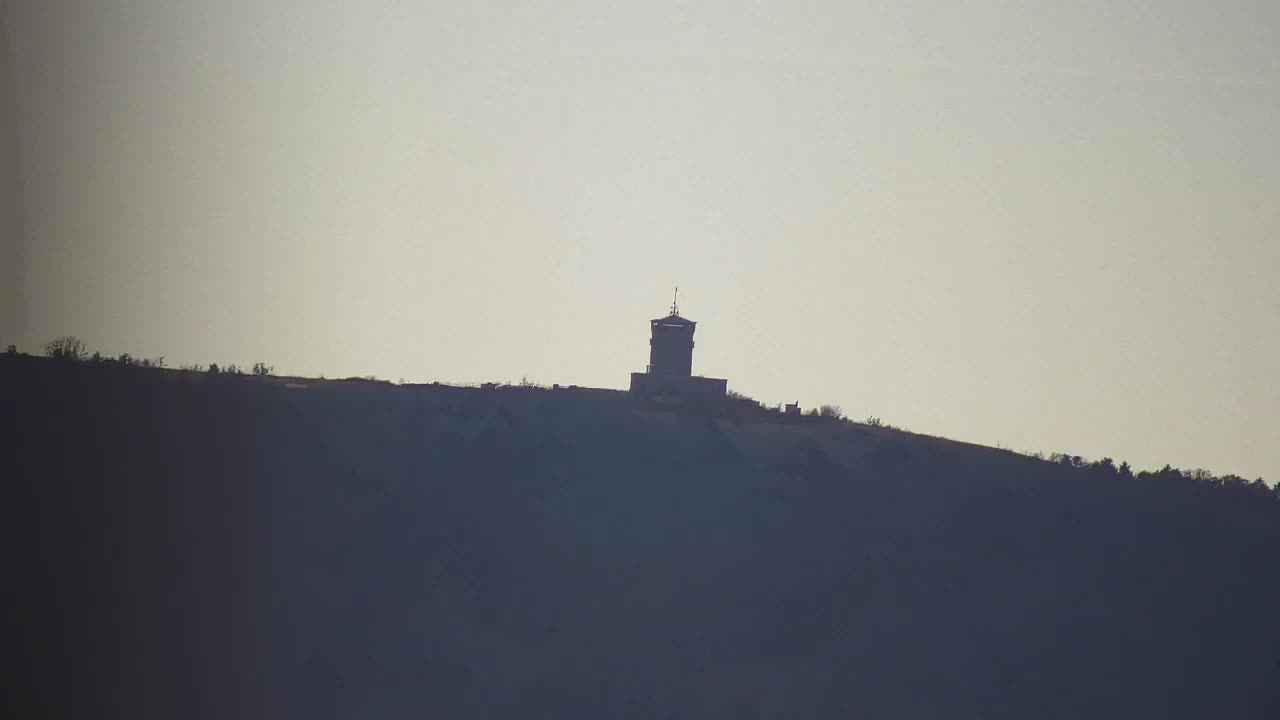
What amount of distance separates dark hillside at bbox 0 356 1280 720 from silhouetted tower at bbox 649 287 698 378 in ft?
7.74

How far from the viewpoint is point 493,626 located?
7356 cm

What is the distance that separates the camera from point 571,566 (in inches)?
3054

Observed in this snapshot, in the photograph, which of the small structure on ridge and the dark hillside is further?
the small structure on ridge

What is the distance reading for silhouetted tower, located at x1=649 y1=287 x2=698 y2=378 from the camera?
291 ft

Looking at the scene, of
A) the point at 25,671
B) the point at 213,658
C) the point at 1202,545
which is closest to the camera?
the point at 25,671

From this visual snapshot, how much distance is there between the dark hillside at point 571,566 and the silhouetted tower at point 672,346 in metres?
2.36

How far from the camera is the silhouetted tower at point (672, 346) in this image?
8862 centimetres

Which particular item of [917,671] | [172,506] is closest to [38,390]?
[172,506]

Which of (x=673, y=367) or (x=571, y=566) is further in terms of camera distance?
(x=673, y=367)

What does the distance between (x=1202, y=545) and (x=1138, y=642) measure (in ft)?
29.4

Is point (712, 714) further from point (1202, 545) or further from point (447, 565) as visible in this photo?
point (1202, 545)

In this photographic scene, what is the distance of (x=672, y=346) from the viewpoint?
3519 inches

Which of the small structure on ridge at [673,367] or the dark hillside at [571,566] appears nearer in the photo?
the dark hillside at [571,566]

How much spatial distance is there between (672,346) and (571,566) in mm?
13747
